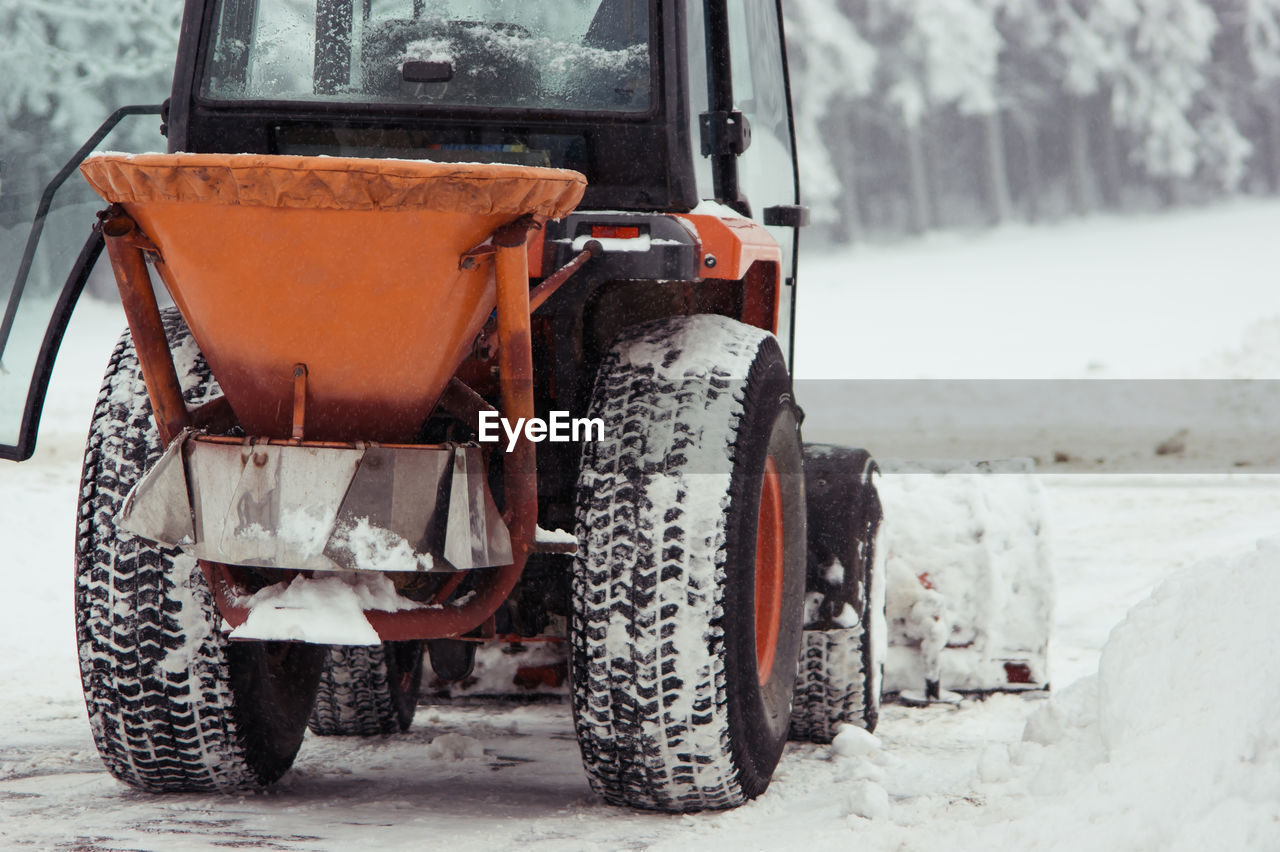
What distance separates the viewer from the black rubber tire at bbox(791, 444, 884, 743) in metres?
3.82

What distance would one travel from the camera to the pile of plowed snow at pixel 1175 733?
2311 millimetres

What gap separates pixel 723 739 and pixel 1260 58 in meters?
32.8

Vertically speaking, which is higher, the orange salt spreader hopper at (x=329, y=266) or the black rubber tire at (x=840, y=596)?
the orange salt spreader hopper at (x=329, y=266)

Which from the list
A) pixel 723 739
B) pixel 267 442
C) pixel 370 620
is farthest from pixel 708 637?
pixel 267 442

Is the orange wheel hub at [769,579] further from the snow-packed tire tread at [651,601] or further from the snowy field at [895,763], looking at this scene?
the snow-packed tire tread at [651,601]

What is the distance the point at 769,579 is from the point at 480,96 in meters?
1.28

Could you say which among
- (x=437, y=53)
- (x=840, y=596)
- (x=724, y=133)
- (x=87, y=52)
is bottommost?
(x=840, y=596)

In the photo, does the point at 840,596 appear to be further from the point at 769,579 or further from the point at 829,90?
the point at 829,90

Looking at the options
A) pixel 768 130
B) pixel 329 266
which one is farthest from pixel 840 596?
pixel 329 266

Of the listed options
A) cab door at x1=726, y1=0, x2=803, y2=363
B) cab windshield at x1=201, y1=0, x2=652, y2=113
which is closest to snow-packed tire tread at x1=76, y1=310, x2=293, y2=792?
cab windshield at x1=201, y1=0, x2=652, y2=113

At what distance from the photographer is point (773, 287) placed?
3.72 metres

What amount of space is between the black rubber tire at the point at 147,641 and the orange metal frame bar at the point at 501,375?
205 mm

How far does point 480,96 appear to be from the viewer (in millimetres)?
3244

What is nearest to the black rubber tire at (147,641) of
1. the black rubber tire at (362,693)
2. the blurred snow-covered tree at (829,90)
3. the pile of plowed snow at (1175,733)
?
the black rubber tire at (362,693)
